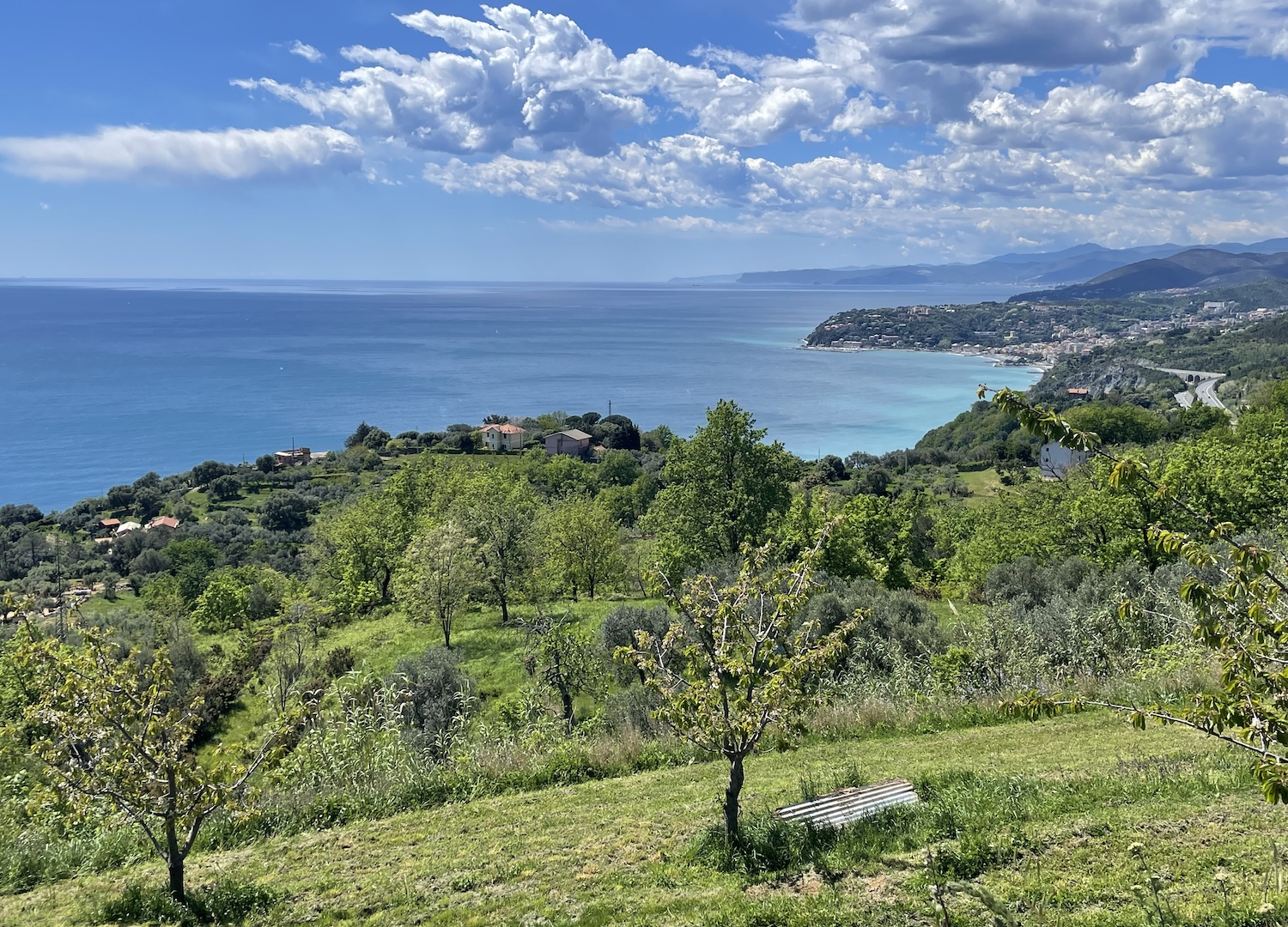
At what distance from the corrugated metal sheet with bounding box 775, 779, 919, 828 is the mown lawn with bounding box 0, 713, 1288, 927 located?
0.39 meters

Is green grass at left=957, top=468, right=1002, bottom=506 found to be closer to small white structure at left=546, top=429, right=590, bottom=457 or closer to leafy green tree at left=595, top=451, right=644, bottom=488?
leafy green tree at left=595, top=451, right=644, bottom=488

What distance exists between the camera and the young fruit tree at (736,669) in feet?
22.2

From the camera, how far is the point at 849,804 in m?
7.40

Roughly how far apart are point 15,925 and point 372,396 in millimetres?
131729

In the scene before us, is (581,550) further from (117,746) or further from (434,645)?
(117,746)

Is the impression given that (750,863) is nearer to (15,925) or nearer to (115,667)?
(115,667)

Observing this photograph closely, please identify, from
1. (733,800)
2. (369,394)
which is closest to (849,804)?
(733,800)

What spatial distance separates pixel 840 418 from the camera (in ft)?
380

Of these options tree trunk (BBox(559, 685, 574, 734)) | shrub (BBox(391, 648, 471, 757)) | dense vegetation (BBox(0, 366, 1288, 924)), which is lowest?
tree trunk (BBox(559, 685, 574, 734))

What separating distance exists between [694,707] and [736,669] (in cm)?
69

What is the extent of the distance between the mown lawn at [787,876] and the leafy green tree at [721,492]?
15147 mm

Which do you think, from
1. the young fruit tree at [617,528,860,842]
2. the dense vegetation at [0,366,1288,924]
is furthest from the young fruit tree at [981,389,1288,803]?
the young fruit tree at [617,528,860,842]

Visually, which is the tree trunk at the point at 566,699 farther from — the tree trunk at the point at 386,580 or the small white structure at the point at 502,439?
the small white structure at the point at 502,439

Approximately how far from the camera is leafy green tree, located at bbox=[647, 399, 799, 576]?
82.0 ft
